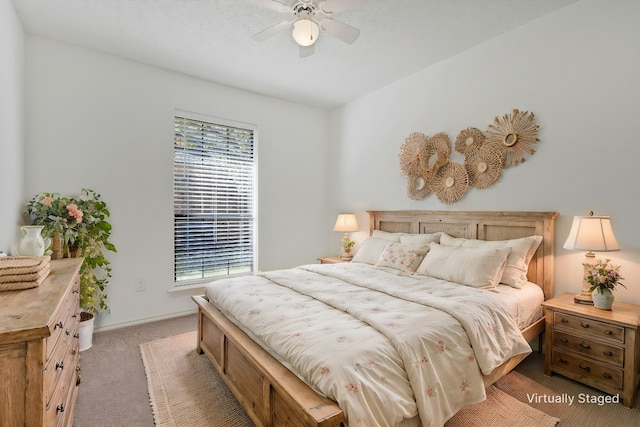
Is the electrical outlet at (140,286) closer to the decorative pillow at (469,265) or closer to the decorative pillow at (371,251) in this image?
the decorative pillow at (371,251)

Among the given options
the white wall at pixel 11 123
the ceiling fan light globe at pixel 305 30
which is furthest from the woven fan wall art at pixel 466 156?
the white wall at pixel 11 123

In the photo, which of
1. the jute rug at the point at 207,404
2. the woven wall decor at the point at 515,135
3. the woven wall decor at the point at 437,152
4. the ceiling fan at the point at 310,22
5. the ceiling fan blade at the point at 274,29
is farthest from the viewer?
the woven wall decor at the point at 437,152

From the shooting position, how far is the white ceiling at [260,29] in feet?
8.23

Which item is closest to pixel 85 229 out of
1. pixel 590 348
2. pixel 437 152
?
pixel 437 152

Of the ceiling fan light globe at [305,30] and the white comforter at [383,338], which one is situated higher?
the ceiling fan light globe at [305,30]

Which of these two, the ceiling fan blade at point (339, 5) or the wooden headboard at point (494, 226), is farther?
the wooden headboard at point (494, 226)

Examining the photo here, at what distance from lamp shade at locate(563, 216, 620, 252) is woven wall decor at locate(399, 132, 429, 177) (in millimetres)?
1602

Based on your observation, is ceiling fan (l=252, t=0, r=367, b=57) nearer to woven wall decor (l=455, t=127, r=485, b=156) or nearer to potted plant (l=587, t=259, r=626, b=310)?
woven wall decor (l=455, t=127, r=485, b=156)

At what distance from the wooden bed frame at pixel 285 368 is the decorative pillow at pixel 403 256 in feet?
1.61

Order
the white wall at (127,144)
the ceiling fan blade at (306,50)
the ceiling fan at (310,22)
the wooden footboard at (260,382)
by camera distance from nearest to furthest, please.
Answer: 1. the wooden footboard at (260,382)
2. the ceiling fan at (310,22)
3. the ceiling fan blade at (306,50)
4. the white wall at (127,144)

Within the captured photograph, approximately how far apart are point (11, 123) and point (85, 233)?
1.00 metres

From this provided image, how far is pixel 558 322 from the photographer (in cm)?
228

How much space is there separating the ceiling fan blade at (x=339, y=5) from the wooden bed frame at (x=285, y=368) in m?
2.15

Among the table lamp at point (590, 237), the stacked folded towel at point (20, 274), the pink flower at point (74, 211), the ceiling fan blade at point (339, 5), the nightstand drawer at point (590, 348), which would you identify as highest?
the ceiling fan blade at point (339, 5)
